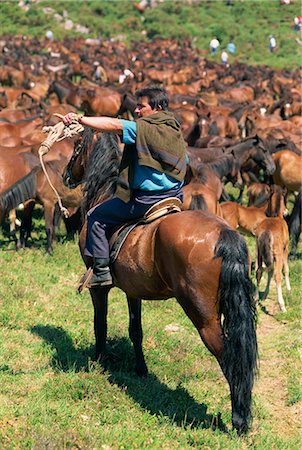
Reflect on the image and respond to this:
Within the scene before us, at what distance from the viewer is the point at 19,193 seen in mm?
9812

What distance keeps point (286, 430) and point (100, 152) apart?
295 cm

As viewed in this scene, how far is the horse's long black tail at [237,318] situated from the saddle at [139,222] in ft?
2.10

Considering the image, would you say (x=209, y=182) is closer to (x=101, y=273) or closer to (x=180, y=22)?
(x=101, y=273)

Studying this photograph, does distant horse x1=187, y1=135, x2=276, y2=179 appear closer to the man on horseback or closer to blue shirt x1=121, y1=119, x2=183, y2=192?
the man on horseback

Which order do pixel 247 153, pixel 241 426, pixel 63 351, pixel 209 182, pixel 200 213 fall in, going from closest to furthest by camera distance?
pixel 241 426
pixel 200 213
pixel 63 351
pixel 209 182
pixel 247 153

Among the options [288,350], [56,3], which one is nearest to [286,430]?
[288,350]

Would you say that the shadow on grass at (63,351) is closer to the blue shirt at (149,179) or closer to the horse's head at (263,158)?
the blue shirt at (149,179)

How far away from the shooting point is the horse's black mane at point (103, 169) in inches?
231

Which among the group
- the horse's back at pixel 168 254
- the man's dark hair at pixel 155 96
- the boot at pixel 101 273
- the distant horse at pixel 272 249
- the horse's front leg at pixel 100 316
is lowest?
the distant horse at pixel 272 249

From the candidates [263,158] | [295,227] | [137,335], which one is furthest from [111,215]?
[263,158]

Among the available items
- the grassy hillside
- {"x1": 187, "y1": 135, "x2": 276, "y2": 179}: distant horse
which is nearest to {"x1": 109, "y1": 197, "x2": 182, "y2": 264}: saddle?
{"x1": 187, "y1": 135, "x2": 276, "y2": 179}: distant horse

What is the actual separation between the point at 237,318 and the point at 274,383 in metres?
2.08

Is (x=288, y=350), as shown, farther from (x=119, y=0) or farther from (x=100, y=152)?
(x=119, y=0)

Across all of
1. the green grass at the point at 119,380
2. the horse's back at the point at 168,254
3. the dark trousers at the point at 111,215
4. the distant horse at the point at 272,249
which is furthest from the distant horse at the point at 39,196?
the horse's back at the point at 168,254
